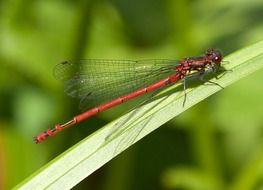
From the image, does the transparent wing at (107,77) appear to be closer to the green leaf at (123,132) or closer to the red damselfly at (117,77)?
the red damselfly at (117,77)

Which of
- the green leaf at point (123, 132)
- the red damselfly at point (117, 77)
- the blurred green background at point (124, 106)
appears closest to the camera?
the green leaf at point (123, 132)

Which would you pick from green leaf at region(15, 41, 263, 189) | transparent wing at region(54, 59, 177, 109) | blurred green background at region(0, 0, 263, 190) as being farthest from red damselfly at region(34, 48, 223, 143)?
green leaf at region(15, 41, 263, 189)

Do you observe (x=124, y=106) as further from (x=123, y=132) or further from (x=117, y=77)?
(x=123, y=132)

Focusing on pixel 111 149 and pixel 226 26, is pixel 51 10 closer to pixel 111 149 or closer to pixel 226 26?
pixel 226 26

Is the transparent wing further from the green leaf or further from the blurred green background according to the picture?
the green leaf

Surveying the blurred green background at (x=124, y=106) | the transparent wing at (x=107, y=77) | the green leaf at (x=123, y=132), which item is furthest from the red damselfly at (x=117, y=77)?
the green leaf at (x=123, y=132)

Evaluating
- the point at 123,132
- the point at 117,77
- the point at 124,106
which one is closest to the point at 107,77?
the point at 117,77
